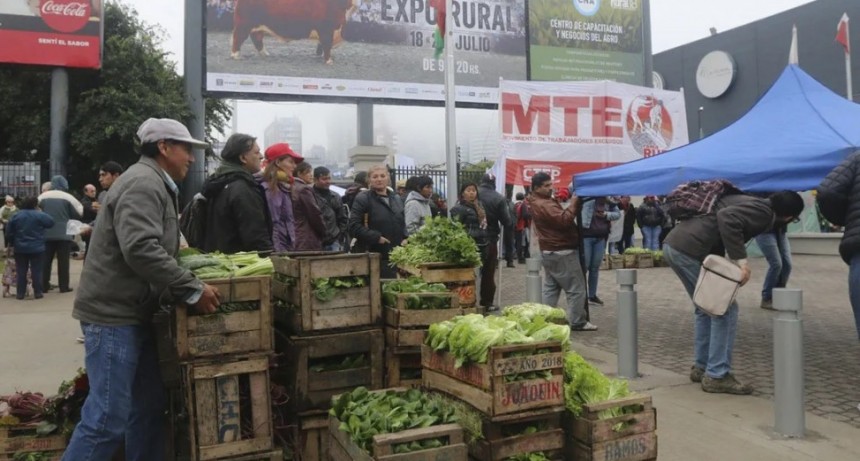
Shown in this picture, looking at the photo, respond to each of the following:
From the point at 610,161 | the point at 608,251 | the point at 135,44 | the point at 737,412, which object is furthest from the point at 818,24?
the point at 737,412

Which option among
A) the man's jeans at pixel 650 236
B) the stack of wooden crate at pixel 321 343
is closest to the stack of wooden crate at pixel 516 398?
the stack of wooden crate at pixel 321 343

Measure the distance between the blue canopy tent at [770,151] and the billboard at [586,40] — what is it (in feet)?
60.7

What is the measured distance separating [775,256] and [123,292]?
28.6 feet

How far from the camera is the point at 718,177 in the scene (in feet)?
21.7

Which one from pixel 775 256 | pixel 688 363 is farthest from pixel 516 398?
pixel 775 256

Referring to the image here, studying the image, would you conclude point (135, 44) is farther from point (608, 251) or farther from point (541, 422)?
point (541, 422)

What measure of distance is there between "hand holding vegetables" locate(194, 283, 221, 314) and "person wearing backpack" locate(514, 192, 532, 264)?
13.9 meters

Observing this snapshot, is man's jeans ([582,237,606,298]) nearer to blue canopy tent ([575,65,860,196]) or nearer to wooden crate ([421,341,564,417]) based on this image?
blue canopy tent ([575,65,860,196])

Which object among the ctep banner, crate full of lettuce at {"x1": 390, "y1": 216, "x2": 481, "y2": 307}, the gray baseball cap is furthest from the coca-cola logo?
the gray baseball cap

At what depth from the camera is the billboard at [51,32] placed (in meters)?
20.7

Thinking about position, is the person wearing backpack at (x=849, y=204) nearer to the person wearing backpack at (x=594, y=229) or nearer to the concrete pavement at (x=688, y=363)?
the concrete pavement at (x=688, y=363)

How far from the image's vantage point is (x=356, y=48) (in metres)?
22.9

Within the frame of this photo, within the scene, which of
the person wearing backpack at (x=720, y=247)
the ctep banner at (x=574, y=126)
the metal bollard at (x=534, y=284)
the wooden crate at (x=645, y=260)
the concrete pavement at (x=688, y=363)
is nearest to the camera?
the concrete pavement at (x=688, y=363)

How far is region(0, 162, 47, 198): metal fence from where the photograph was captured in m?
19.1
